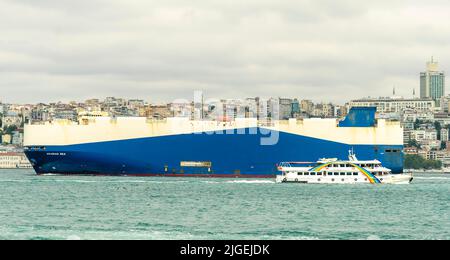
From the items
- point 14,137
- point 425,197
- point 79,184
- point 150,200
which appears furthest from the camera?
point 14,137

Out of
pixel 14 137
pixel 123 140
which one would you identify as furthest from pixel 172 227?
pixel 14 137

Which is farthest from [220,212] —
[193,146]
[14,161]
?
[14,161]

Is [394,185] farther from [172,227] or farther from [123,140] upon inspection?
[172,227]

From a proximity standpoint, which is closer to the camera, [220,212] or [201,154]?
[220,212]

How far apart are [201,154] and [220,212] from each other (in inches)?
1331

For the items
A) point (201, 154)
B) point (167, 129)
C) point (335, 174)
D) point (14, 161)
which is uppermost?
point (167, 129)

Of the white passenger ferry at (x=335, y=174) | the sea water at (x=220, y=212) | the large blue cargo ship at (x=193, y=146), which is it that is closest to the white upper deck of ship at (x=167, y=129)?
the large blue cargo ship at (x=193, y=146)

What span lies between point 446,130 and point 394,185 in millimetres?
130358

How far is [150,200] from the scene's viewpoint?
44875mm

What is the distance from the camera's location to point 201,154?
238 feet

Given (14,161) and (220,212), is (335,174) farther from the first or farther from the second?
(14,161)

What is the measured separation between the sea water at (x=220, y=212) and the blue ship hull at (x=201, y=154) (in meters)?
12.9
